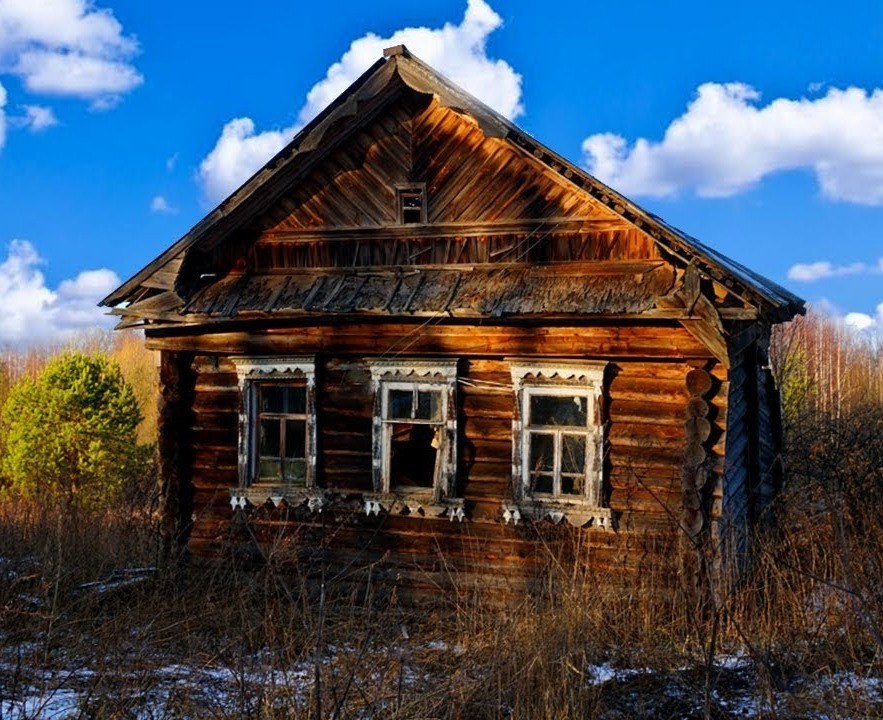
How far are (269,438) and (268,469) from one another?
0.37m

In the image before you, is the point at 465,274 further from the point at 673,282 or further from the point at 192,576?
the point at 192,576

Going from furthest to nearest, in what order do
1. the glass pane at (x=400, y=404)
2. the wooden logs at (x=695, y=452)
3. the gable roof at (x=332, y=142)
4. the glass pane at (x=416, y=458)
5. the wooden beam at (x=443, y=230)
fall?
the glass pane at (x=416, y=458) < the glass pane at (x=400, y=404) < the wooden beam at (x=443, y=230) < the wooden logs at (x=695, y=452) < the gable roof at (x=332, y=142)

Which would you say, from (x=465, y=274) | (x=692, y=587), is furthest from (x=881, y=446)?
(x=465, y=274)

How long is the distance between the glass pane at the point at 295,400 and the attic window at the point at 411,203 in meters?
2.32

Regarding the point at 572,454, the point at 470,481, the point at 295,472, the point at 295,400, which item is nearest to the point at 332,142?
the point at 295,400

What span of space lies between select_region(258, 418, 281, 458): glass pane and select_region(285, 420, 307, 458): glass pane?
0.13 m

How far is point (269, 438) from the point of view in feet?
35.7

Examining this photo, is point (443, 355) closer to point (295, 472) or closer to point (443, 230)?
point (443, 230)

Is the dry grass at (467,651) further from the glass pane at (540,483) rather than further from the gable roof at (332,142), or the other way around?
the gable roof at (332,142)

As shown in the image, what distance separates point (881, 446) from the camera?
1389cm

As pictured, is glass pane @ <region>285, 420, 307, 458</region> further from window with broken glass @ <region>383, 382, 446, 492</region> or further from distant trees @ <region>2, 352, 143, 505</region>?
distant trees @ <region>2, 352, 143, 505</region>

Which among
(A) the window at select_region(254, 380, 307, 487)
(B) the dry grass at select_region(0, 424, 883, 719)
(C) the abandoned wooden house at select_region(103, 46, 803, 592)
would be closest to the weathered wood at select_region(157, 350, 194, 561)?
(C) the abandoned wooden house at select_region(103, 46, 803, 592)

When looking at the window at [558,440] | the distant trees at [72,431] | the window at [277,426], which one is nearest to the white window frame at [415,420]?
the window at [558,440]

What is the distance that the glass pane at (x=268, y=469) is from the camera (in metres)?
10.8
